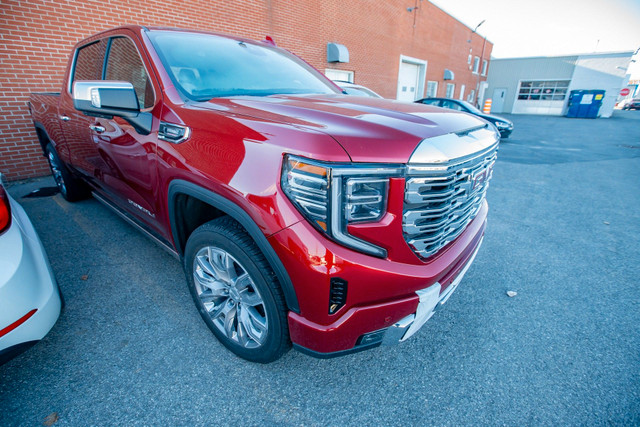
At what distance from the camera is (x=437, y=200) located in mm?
1293

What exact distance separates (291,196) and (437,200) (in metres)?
0.63

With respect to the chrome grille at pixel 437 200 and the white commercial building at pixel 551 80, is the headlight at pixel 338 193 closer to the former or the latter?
the chrome grille at pixel 437 200

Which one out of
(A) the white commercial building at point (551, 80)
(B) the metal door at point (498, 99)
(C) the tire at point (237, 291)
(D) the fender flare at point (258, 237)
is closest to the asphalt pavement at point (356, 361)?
(C) the tire at point (237, 291)

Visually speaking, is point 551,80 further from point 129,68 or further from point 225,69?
point 129,68

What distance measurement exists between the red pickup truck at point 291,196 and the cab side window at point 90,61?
2.53 feet

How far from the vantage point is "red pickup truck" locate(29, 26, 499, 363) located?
1.19 metres

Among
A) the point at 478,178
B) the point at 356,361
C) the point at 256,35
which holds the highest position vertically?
the point at 256,35

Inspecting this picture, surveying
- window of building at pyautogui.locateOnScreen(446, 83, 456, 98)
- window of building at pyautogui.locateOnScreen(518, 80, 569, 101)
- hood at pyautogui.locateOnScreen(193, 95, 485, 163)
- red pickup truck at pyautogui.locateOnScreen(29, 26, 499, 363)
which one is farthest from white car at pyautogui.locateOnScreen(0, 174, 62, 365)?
window of building at pyautogui.locateOnScreen(518, 80, 569, 101)

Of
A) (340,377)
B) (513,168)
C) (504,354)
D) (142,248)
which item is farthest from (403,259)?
(513,168)

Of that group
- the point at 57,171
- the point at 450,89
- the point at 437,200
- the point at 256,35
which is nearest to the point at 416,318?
the point at 437,200

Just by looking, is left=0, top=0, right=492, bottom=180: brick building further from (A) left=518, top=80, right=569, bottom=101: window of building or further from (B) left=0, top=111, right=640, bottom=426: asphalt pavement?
(A) left=518, top=80, right=569, bottom=101: window of building

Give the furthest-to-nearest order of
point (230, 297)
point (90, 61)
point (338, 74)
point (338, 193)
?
point (338, 74), point (90, 61), point (230, 297), point (338, 193)

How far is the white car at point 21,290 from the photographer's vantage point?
1.25 metres

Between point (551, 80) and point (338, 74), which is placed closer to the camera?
point (338, 74)
